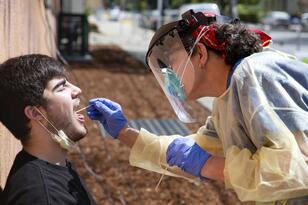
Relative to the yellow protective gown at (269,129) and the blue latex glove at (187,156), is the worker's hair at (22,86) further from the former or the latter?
the yellow protective gown at (269,129)

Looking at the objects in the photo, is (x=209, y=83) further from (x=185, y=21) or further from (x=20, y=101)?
(x=20, y=101)

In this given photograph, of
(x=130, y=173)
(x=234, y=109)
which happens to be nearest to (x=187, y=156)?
(x=234, y=109)

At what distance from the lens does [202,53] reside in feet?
7.13

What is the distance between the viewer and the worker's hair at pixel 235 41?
2145 mm

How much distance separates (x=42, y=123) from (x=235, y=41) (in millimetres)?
913

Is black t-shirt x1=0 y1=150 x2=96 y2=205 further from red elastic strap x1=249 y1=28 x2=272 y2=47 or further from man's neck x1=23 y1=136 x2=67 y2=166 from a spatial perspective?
red elastic strap x1=249 y1=28 x2=272 y2=47

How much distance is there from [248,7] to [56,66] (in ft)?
156

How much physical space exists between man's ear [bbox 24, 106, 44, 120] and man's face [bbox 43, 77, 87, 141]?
4cm

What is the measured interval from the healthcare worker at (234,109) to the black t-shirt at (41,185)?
1.28ft

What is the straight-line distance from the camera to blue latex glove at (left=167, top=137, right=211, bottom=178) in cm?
225

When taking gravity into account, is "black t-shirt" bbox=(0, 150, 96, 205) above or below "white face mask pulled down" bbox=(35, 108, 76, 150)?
below

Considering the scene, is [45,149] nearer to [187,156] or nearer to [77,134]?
[77,134]

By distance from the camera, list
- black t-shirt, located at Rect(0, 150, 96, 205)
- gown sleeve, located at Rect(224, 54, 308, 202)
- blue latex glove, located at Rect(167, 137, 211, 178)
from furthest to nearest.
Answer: blue latex glove, located at Rect(167, 137, 211, 178)
black t-shirt, located at Rect(0, 150, 96, 205)
gown sleeve, located at Rect(224, 54, 308, 202)

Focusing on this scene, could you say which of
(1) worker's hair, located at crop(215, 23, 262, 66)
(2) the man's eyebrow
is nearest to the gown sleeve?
(1) worker's hair, located at crop(215, 23, 262, 66)
